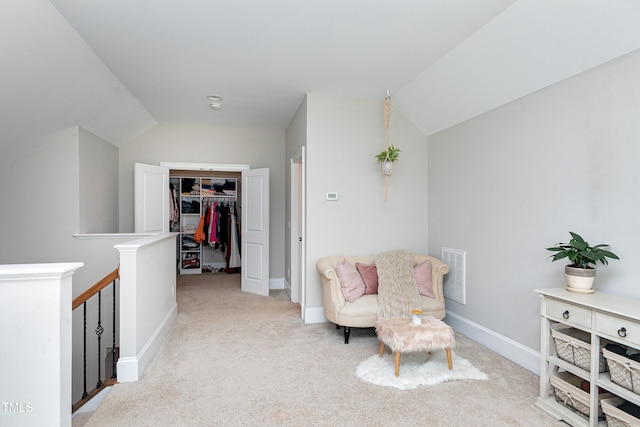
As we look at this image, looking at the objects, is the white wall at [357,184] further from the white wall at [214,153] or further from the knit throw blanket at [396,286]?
the white wall at [214,153]

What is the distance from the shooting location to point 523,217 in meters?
2.92

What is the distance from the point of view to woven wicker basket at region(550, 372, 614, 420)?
1.99 metres

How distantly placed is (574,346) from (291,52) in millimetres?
2964

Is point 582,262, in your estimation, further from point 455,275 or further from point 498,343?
point 455,275

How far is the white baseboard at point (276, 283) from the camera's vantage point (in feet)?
19.0

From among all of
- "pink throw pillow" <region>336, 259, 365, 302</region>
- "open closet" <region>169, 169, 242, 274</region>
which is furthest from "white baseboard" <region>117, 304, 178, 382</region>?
"open closet" <region>169, 169, 242, 274</region>

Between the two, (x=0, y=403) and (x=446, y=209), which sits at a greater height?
(x=446, y=209)

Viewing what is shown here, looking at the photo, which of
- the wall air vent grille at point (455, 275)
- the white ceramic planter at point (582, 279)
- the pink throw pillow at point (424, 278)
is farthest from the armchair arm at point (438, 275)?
the white ceramic planter at point (582, 279)

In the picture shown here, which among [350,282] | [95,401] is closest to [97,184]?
[95,401]

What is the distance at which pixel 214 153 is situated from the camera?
564 cm

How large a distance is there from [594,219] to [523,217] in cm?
59

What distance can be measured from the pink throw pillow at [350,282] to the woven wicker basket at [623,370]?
6.46ft

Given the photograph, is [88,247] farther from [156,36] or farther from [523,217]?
[523,217]

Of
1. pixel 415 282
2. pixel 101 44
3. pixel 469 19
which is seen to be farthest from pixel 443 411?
pixel 101 44
